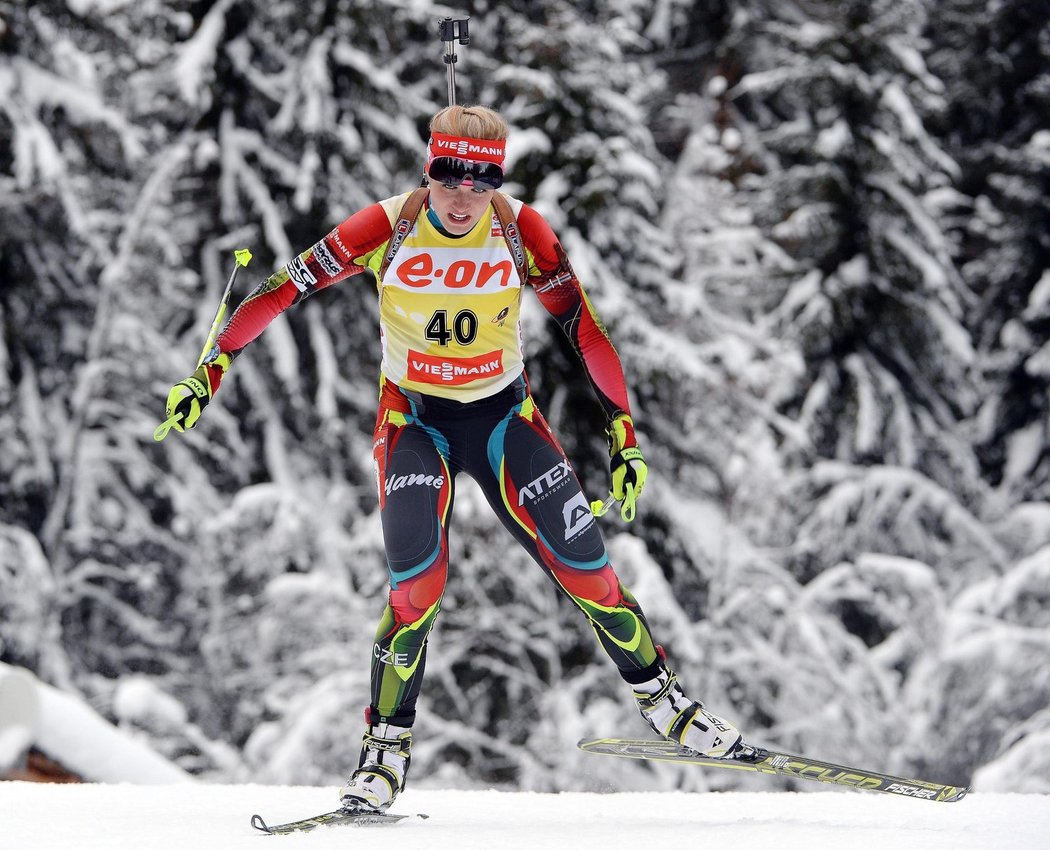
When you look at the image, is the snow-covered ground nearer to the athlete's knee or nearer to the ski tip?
the ski tip

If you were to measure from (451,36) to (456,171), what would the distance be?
38.4 inches

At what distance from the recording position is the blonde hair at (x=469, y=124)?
4887mm

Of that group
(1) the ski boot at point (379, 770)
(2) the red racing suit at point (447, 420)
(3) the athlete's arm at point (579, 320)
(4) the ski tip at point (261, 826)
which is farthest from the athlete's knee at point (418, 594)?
(3) the athlete's arm at point (579, 320)

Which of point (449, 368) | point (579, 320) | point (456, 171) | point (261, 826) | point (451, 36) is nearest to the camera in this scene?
point (261, 826)

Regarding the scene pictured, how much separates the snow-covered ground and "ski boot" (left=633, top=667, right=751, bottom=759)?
288mm

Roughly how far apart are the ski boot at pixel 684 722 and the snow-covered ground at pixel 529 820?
0.94ft

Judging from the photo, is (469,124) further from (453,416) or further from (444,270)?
(453,416)

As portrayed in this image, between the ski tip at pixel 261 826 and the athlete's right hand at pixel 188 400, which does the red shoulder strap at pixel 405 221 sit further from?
the ski tip at pixel 261 826

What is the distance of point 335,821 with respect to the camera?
4848 mm

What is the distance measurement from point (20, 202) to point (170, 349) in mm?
2528

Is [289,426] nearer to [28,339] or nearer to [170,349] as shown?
[170,349]

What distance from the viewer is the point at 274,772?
39.7 ft

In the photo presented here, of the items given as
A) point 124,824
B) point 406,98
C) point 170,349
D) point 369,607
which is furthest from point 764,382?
point 124,824

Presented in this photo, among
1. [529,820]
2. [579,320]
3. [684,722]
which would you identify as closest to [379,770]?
[529,820]
